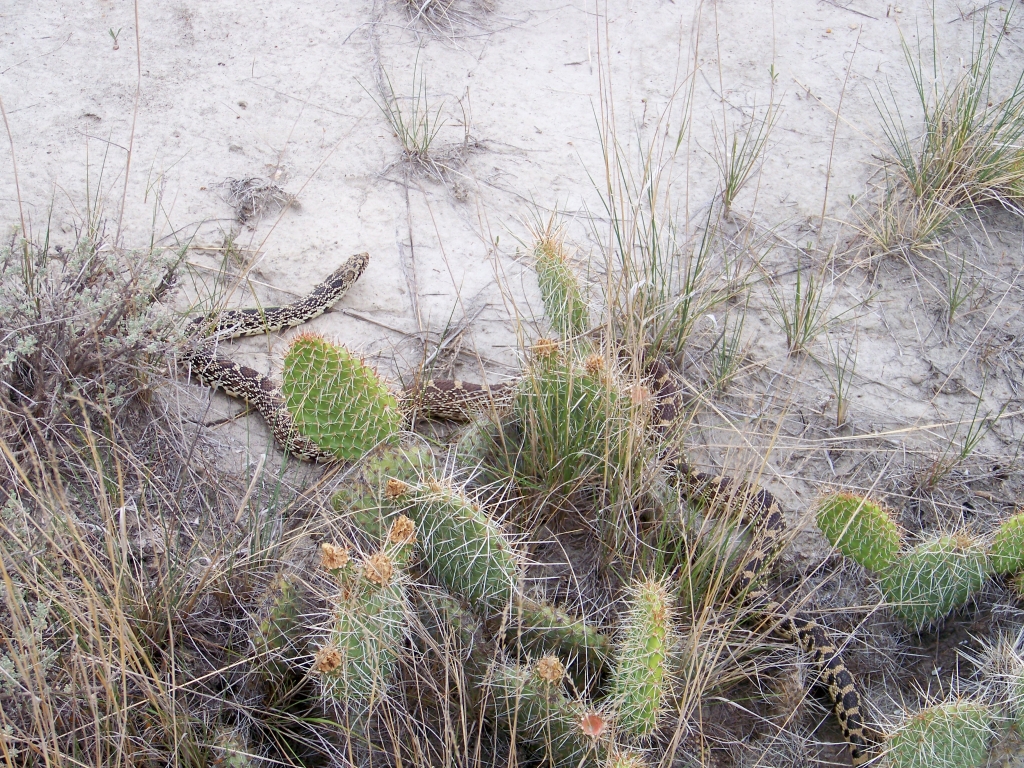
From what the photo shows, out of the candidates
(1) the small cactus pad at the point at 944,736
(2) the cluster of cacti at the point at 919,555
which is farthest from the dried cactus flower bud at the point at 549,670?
(2) the cluster of cacti at the point at 919,555

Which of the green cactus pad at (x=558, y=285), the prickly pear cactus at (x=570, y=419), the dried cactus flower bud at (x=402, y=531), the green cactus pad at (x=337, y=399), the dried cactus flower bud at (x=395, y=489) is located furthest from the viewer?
the green cactus pad at (x=558, y=285)

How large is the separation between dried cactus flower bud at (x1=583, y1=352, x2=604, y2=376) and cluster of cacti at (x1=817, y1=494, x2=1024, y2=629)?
0.93 m

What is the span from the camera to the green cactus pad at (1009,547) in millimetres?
2715

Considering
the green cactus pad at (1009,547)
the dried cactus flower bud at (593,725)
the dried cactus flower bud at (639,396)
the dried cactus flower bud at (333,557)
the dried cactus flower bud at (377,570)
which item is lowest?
the green cactus pad at (1009,547)

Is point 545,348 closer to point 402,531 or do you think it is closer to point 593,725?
point 402,531

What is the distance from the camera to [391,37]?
17.3 ft

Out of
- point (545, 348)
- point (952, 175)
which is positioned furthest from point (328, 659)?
point (952, 175)

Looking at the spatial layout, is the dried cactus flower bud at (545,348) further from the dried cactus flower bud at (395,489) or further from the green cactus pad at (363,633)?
the green cactus pad at (363,633)

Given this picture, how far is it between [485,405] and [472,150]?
1957mm

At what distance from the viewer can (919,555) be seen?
279 cm

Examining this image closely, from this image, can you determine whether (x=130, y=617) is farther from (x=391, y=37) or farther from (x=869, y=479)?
(x=391, y=37)

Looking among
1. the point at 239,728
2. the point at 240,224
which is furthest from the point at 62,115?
the point at 239,728

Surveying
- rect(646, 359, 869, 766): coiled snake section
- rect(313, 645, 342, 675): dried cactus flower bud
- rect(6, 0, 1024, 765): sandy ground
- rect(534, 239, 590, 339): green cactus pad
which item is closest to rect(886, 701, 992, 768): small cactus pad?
rect(646, 359, 869, 766): coiled snake section

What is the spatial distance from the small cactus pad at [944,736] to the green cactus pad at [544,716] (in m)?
0.86
